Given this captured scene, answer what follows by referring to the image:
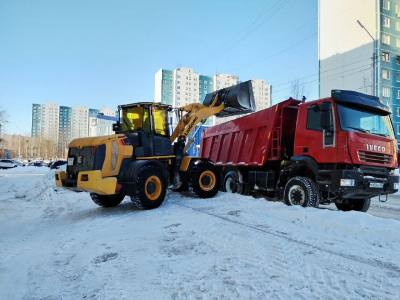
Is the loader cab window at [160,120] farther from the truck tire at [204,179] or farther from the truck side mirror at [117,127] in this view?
the truck tire at [204,179]

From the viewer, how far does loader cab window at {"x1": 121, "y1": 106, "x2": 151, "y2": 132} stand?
1010 cm

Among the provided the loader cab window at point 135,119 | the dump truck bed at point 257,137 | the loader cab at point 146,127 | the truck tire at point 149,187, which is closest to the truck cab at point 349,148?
the dump truck bed at point 257,137

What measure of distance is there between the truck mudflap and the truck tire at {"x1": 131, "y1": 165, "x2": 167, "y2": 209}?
3782 mm

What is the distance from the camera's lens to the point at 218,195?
11336 mm

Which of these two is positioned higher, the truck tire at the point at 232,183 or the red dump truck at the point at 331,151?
the red dump truck at the point at 331,151

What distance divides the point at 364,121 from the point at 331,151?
1.13m

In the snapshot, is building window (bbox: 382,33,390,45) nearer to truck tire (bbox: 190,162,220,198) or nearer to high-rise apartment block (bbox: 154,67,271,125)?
high-rise apartment block (bbox: 154,67,271,125)

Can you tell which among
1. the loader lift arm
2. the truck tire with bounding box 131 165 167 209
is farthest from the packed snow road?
the loader lift arm

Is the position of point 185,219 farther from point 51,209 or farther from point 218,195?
point 51,209

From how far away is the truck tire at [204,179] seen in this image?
35.6ft

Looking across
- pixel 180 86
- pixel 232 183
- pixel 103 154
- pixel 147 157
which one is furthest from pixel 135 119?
pixel 180 86

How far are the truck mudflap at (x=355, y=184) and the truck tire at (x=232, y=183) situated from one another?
166 inches

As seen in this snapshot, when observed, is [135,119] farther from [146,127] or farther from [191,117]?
[191,117]

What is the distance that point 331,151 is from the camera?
27.1ft
